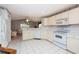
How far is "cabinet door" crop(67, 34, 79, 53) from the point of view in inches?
122

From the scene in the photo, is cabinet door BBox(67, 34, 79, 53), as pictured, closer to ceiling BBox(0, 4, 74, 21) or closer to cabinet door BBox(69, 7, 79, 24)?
cabinet door BBox(69, 7, 79, 24)

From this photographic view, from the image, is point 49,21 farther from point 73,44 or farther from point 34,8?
point 73,44

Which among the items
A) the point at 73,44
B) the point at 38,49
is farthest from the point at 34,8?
the point at 73,44

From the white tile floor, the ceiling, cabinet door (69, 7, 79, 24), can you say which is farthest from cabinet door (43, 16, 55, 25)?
cabinet door (69, 7, 79, 24)

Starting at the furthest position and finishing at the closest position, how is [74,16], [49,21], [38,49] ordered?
[49,21] < [38,49] < [74,16]

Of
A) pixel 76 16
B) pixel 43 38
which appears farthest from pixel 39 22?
pixel 76 16

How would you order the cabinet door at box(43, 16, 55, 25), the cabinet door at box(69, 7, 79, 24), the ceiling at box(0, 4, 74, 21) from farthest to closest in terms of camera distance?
the cabinet door at box(43, 16, 55, 25) < the ceiling at box(0, 4, 74, 21) < the cabinet door at box(69, 7, 79, 24)

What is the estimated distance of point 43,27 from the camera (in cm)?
685

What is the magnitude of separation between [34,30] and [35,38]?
510 mm

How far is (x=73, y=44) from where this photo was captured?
3234 millimetres

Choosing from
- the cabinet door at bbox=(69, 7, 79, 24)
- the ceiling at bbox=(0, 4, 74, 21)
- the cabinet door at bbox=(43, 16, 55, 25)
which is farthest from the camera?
the cabinet door at bbox=(43, 16, 55, 25)

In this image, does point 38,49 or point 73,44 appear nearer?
point 73,44

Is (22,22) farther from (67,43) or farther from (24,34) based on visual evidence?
(67,43)

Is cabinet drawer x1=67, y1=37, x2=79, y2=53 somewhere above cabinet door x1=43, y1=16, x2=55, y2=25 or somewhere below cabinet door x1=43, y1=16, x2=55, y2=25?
below
